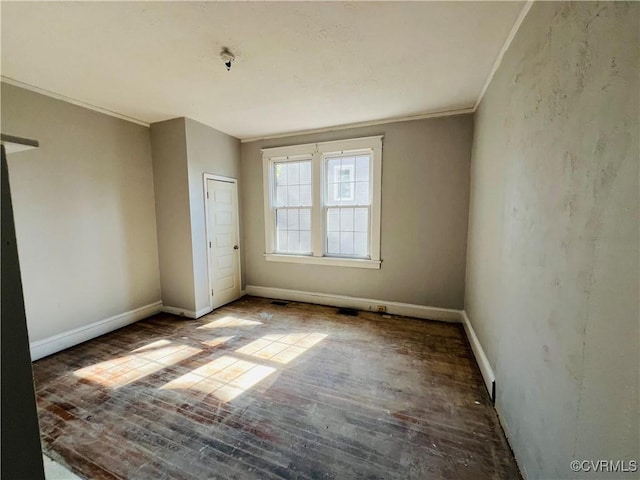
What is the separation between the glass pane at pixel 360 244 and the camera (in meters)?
3.96

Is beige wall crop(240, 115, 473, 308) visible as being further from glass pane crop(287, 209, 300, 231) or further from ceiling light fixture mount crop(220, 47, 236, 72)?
ceiling light fixture mount crop(220, 47, 236, 72)

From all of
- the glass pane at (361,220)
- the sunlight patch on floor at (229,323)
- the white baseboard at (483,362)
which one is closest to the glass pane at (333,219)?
the glass pane at (361,220)

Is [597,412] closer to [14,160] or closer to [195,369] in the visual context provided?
[195,369]

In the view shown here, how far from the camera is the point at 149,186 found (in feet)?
12.2

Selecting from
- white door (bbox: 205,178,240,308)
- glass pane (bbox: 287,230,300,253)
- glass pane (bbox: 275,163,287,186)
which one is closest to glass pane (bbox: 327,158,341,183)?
glass pane (bbox: 275,163,287,186)

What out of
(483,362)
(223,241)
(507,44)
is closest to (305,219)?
(223,241)

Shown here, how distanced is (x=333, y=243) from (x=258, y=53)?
2.71 m

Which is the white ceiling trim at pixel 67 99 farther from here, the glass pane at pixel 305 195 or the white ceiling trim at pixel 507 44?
the white ceiling trim at pixel 507 44

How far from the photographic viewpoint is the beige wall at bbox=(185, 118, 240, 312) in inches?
140

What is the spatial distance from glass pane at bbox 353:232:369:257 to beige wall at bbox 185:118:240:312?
225cm

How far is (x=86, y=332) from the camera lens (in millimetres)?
3057

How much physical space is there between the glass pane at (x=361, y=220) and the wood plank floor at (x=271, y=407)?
150 cm

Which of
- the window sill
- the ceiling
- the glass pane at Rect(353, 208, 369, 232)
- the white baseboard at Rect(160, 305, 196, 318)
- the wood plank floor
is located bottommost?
the wood plank floor

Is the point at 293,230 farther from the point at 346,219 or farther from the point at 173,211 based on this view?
the point at 173,211
